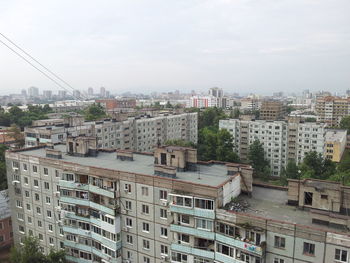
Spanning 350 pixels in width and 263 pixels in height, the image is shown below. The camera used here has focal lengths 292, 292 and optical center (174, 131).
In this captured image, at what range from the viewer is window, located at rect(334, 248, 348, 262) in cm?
1279

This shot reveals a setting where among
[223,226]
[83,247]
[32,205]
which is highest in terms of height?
[223,226]

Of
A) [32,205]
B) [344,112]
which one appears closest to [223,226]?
[32,205]

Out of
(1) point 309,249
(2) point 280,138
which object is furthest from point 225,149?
(1) point 309,249

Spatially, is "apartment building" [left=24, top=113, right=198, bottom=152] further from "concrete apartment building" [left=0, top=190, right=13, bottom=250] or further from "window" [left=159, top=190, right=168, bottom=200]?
"window" [left=159, top=190, right=168, bottom=200]

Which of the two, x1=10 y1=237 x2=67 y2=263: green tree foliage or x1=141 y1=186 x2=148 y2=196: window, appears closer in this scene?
x1=141 y1=186 x2=148 y2=196: window

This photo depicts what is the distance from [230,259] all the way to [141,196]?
6.61 metres

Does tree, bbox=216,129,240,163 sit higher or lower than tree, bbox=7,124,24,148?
lower

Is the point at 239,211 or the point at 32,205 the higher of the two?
the point at 239,211

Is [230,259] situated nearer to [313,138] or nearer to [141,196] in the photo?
[141,196]

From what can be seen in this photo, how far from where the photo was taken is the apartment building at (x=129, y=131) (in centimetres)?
4690

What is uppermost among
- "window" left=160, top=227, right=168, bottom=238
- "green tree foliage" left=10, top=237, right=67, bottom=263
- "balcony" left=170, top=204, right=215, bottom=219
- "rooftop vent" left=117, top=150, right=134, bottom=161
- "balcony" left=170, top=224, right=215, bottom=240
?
"rooftop vent" left=117, top=150, right=134, bottom=161

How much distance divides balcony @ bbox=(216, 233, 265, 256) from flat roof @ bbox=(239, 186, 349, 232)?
64.0 inches

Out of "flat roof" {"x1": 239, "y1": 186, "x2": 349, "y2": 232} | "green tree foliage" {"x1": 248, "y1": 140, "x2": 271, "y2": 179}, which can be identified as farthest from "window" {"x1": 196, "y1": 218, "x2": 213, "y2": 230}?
"green tree foliage" {"x1": 248, "y1": 140, "x2": 271, "y2": 179}

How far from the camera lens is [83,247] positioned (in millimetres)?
21969
